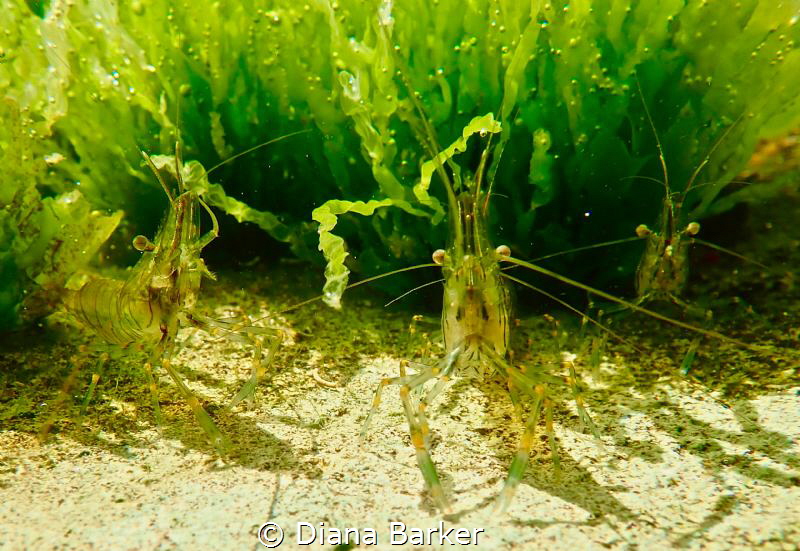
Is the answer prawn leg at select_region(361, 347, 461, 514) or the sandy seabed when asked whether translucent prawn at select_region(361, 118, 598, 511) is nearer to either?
prawn leg at select_region(361, 347, 461, 514)

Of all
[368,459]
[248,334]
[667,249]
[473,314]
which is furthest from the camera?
[667,249]

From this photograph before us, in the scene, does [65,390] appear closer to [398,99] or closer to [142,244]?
[142,244]

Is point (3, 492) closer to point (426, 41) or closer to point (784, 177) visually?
point (426, 41)

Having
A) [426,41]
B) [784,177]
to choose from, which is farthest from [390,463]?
[784,177]

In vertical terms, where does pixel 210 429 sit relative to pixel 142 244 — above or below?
below

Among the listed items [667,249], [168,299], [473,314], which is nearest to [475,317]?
[473,314]

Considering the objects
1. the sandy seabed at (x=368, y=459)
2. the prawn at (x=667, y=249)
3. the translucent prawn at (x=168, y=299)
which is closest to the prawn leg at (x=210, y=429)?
the sandy seabed at (x=368, y=459)
